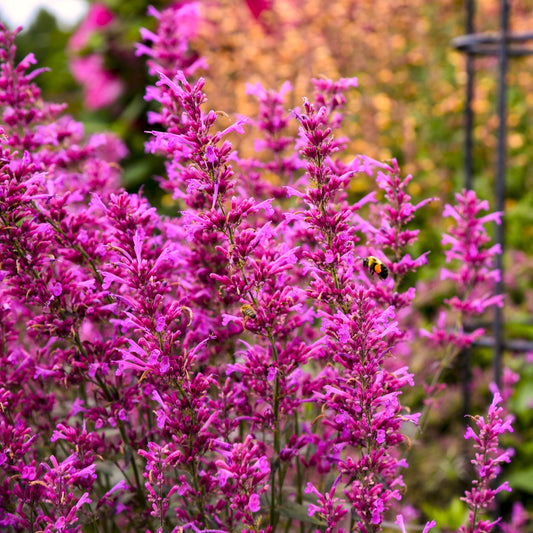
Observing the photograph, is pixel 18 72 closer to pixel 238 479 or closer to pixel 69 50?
pixel 238 479

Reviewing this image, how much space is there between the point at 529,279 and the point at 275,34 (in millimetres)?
3489

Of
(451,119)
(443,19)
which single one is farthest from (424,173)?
(443,19)

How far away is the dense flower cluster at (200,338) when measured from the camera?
1.12 m

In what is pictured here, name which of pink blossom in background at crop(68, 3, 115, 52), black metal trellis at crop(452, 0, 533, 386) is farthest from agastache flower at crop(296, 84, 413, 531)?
pink blossom in background at crop(68, 3, 115, 52)

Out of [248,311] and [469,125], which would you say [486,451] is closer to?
[248,311]

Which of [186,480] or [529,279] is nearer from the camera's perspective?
[186,480]

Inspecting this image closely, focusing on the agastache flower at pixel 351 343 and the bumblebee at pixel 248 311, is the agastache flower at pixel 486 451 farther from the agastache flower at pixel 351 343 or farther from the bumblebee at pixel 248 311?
the bumblebee at pixel 248 311

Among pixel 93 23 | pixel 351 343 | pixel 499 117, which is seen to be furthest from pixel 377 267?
pixel 93 23

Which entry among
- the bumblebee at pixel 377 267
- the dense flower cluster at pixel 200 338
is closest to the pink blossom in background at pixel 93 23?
the dense flower cluster at pixel 200 338

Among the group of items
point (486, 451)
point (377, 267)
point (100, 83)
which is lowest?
point (486, 451)

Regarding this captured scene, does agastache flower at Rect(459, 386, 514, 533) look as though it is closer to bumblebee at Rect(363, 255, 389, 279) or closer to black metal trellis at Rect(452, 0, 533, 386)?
bumblebee at Rect(363, 255, 389, 279)

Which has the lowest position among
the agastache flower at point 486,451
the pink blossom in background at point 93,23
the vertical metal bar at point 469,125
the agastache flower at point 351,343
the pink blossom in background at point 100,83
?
the agastache flower at point 486,451

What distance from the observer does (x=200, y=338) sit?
54.8 inches

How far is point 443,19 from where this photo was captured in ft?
21.0
